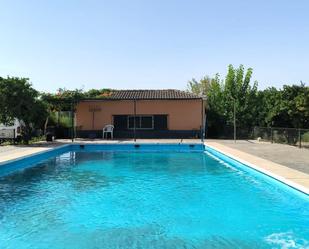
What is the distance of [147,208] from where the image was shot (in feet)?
27.9

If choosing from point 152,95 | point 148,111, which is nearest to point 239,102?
point 152,95

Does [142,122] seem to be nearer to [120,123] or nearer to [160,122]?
[160,122]

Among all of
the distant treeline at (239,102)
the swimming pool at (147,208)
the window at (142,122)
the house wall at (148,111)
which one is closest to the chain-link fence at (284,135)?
the distant treeline at (239,102)

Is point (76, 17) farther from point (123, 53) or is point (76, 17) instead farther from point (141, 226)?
point (141, 226)

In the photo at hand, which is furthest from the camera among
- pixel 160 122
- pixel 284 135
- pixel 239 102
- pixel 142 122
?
pixel 239 102

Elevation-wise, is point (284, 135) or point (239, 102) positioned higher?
point (239, 102)

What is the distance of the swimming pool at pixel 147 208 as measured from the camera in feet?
21.0

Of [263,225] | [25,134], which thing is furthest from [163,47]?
[263,225]

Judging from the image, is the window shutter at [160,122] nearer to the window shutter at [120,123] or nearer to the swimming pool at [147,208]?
the window shutter at [120,123]

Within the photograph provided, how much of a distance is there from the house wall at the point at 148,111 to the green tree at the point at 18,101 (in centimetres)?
548

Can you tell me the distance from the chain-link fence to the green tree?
40.2 feet

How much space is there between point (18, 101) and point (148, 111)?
8787 mm

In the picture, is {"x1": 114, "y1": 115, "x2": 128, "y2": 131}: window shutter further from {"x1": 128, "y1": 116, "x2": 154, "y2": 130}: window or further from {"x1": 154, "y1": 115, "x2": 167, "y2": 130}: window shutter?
{"x1": 154, "y1": 115, "x2": 167, "y2": 130}: window shutter

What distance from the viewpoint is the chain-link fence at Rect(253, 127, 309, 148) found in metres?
18.0
